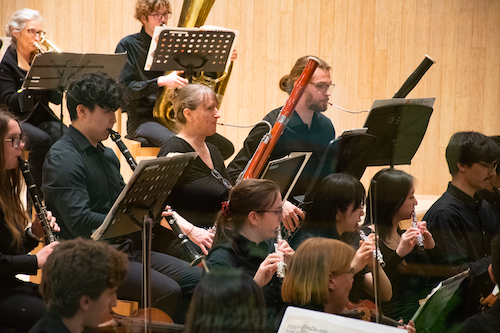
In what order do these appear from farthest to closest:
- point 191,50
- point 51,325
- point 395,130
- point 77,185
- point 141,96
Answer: point 141,96 → point 191,50 → point 395,130 → point 77,185 → point 51,325

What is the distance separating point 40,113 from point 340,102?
129 cm

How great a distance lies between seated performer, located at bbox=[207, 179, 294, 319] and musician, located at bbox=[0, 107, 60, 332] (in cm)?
30

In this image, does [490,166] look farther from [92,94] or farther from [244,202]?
[92,94]

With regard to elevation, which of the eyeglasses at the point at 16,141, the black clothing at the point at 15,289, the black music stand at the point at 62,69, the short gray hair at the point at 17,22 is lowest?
the black clothing at the point at 15,289

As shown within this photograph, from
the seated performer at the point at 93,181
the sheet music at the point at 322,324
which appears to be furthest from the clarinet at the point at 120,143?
the sheet music at the point at 322,324

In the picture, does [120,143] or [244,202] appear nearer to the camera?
[244,202]

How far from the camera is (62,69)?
1.65m

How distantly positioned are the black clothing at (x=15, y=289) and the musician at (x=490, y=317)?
0.75 m

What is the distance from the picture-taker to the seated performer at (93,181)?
1.09 m

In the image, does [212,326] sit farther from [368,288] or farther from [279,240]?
[368,288]

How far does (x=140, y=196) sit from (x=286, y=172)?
331mm

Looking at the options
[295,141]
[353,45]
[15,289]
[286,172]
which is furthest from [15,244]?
[353,45]

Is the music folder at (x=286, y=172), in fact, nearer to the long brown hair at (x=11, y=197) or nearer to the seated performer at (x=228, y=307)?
the seated performer at (x=228, y=307)

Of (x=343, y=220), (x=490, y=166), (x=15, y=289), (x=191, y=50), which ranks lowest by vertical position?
(x=15, y=289)
